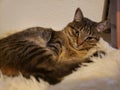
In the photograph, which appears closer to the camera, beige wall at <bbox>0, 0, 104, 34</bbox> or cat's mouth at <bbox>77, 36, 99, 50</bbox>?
cat's mouth at <bbox>77, 36, 99, 50</bbox>

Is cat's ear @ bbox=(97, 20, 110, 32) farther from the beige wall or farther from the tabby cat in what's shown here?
the beige wall

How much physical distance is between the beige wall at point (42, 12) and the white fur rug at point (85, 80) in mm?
491

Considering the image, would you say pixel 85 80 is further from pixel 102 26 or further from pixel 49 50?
pixel 102 26

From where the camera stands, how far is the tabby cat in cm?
93

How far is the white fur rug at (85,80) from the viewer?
0.87 metres

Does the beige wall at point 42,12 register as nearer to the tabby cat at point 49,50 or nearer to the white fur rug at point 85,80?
the tabby cat at point 49,50

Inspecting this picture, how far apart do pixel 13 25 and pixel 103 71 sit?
64 cm

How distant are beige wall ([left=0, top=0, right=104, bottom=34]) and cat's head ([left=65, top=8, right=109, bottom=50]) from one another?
230 millimetres

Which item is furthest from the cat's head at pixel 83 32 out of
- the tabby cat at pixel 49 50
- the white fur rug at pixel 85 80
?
the white fur rug at pixel 85 80

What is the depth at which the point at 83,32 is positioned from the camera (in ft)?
3.80

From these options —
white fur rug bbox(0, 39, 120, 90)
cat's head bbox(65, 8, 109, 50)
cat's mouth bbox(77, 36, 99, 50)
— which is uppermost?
cat's head bbox(65, 8, 109, 50)

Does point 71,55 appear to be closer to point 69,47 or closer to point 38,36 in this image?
point 69,47

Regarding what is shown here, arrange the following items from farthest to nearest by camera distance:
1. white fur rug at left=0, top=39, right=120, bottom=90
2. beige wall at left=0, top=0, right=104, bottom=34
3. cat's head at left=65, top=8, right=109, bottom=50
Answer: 1. beige wall at left=0, top=0, right=104, bottom=34
2. cat's head at left=65, top=8, right=109, bottom=50
3. white fur rug at left=0, top=39, right=120, bottom=90

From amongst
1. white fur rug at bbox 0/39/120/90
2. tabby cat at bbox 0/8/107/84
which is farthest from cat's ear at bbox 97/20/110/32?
white fur rug at bbox 0/39/120/90
